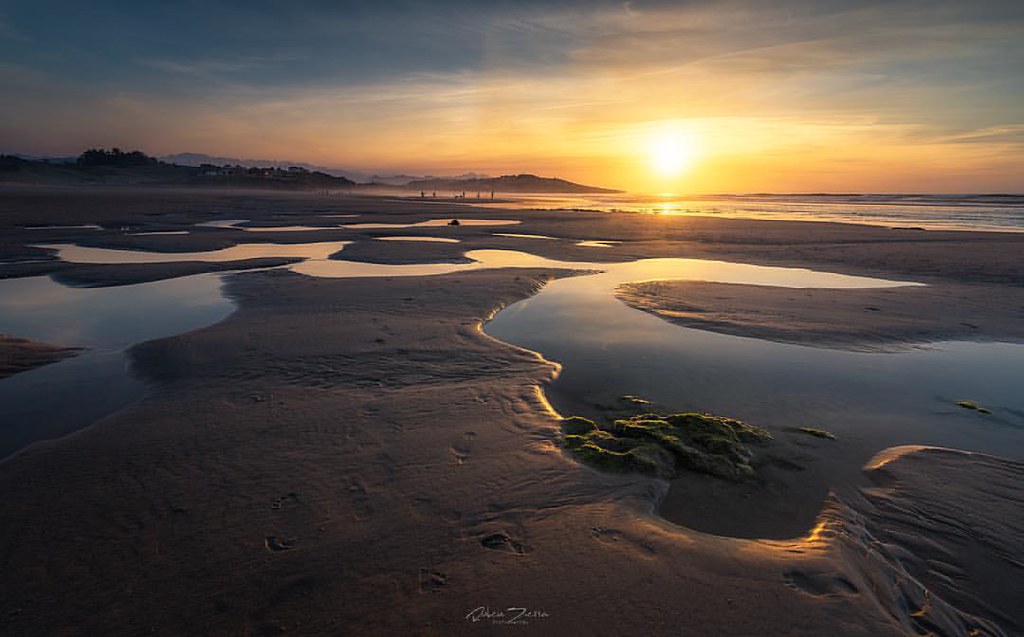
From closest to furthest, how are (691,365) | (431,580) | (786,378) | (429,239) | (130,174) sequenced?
(431,580)
(786,378)
(691,365)
(429,239)
(130,174)

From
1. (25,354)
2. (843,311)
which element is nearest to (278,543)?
(25,354)

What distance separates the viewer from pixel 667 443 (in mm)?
5648

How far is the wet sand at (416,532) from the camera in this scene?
3.35 metres

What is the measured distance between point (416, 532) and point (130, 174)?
149 metres

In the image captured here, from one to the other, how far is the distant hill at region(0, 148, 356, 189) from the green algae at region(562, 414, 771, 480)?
126 meters

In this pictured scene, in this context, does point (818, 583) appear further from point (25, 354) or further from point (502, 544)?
point (25, 354)

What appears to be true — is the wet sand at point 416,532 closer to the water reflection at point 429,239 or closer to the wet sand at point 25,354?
the wet sand at point 25,354

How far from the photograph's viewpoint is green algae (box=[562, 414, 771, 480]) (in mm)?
5281

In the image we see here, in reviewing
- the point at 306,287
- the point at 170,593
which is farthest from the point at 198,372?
the point at 306,287

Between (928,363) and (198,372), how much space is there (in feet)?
40.1

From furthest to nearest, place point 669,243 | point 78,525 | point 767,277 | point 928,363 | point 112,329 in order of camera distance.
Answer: point 669,243 → point 767,277 → point 112,329 → point 928,363 → point 78,525

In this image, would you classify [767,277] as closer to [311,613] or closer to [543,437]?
Result: [543,437]

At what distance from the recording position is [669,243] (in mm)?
27359

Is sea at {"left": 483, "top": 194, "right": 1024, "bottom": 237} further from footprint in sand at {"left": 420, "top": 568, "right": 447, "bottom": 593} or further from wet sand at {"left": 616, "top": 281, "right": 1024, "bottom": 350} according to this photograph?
footprint in sand at {"left": 420, "top": 568, "right": 447, "bottom": 593}
